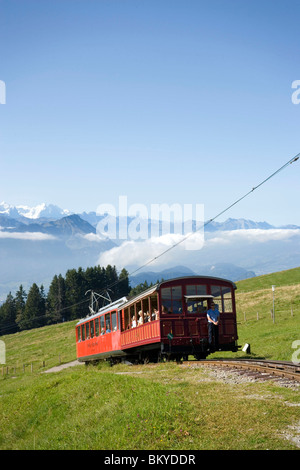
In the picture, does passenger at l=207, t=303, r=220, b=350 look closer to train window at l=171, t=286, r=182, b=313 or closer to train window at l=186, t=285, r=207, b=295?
train window at l=186, t=285, r=207, b=295

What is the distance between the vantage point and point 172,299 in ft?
66.6

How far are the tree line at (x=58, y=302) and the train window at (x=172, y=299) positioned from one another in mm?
108720

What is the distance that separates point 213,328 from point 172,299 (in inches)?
80.0

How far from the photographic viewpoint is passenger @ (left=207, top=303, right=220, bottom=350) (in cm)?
1987

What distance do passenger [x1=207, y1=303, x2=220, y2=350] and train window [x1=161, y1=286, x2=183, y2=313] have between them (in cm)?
127

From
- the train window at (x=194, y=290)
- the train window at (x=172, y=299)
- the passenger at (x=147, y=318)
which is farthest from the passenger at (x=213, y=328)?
the passenger at (x=147, y=318)

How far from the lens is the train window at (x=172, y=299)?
65.9 feet

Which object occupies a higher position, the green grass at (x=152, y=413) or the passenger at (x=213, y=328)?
the passenger at (x=213, y=328)

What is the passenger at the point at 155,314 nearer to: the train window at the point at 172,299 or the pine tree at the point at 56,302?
the train window at the point at 172,299

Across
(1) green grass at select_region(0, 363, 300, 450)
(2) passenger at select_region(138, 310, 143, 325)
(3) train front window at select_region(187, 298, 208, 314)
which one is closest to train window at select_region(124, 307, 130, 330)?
(2) passenger at select_region(138, 310, 143, 325)

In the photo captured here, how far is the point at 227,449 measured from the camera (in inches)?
309

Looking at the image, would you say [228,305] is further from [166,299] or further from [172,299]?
[166,299]

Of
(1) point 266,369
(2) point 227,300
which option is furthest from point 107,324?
(1) point 266,369
